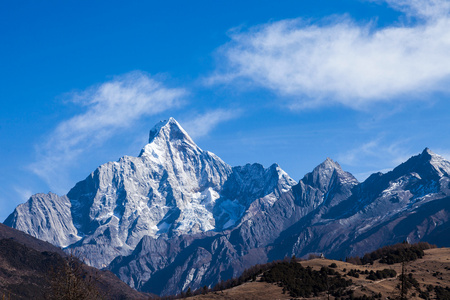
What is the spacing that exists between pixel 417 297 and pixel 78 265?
14322 centimetres

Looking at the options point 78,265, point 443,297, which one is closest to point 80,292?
point 78,265

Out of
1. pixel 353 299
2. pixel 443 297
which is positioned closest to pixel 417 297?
pixel 443 297

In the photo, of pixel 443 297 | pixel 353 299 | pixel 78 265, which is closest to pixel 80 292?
pixel 78 265

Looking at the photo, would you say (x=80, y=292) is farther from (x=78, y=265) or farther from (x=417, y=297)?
(x=417, y=297)

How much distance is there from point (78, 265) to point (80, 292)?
14.7ft

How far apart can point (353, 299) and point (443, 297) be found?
29173 millimetres

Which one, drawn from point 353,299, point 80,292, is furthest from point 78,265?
point 353,299

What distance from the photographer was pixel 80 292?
3273 inches

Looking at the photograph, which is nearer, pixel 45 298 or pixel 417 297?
pixel 45 298

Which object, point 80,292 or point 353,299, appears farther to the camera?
point 353,299

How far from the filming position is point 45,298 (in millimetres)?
84500

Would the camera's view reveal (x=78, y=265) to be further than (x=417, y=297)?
No

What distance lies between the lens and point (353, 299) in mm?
198750

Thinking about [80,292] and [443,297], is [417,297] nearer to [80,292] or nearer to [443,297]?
[443,297]
